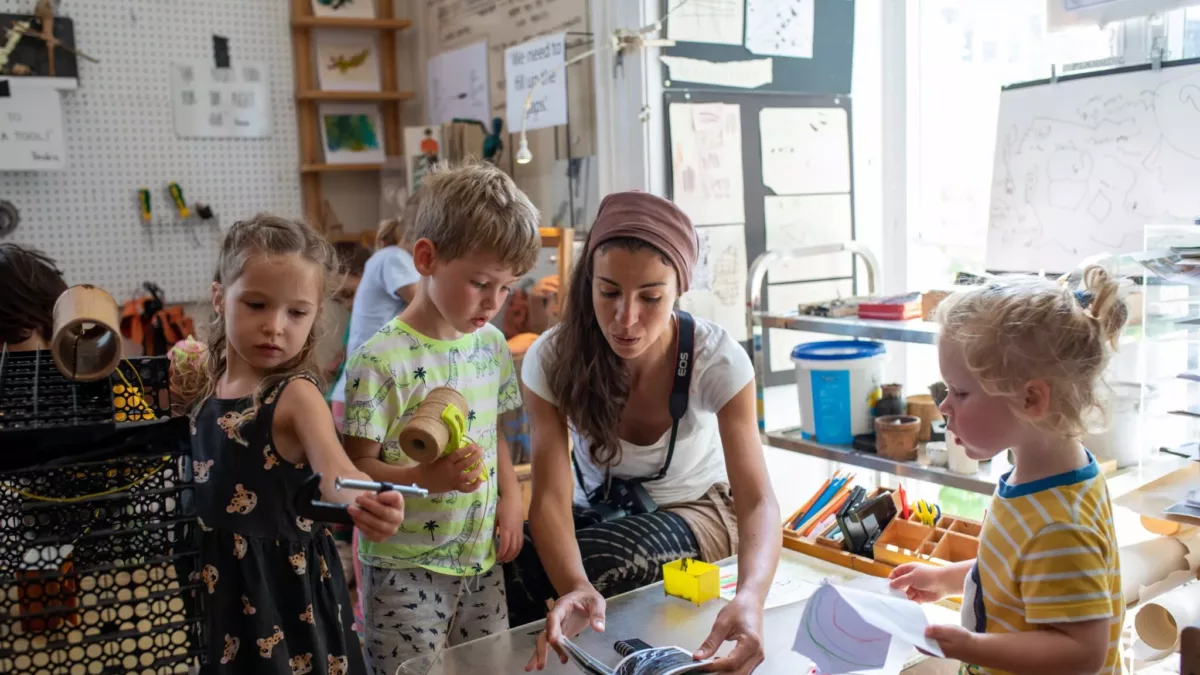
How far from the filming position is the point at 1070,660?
112 cm

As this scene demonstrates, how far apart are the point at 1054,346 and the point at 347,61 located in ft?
11.8

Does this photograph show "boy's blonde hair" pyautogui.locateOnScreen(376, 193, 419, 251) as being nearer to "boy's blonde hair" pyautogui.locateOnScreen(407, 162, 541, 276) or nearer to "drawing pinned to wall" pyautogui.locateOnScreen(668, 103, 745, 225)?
"drawing pinned to wall" pyautogui.locateOnScreen(668, 103, 745, 225)

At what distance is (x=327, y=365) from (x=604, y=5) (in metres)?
1.75

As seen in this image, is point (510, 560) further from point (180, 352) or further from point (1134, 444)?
point (1134, 444)

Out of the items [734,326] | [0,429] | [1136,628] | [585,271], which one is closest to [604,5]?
[734,326]

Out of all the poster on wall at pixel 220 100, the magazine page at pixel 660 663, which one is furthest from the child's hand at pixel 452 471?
the poster on wall at pixel 220 100

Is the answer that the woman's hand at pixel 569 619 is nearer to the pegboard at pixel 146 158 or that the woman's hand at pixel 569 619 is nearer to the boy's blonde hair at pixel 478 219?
the boy's blonde hair at pixel 478 219

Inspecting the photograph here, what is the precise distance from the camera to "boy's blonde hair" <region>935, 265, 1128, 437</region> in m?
1.19

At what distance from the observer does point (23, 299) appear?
1.96 metres

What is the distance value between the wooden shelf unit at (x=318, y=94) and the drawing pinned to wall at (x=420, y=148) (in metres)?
0.62

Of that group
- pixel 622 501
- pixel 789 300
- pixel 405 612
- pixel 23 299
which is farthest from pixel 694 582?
pixel 789 300

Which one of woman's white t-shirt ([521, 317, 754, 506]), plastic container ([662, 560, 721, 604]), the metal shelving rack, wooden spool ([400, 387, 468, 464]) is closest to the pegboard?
the metal shelving rack

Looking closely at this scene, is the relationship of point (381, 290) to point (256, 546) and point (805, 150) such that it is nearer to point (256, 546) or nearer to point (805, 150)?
point (805, 150)

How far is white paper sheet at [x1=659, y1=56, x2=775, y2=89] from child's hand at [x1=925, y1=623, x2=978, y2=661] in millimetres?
2096
